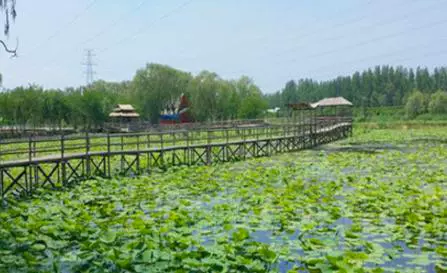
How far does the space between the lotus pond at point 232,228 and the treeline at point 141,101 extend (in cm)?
4200

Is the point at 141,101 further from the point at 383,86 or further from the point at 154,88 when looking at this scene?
the point at 383,86

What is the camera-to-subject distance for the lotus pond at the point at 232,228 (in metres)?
5.05

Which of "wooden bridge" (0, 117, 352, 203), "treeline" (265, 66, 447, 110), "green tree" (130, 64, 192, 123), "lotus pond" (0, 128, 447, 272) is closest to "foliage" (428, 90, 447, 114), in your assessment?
"treeline" (265, 66, 447, 110)

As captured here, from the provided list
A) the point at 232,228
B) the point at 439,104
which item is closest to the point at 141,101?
the point at 439,104

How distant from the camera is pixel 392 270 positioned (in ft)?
16.1

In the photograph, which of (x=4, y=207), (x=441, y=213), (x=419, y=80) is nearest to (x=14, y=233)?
(x=4, y=207)

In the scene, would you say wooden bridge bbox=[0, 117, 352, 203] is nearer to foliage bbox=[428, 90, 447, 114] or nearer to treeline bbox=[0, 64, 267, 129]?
treeline bbox=[0, 64, 267, 129]

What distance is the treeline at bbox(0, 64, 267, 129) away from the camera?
165 feet

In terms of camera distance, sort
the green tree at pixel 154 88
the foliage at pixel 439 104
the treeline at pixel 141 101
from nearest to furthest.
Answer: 1. the treeline at pixel 141 101
2. the green tree at pixel 154 88
3. the foliage at pixel 439 104

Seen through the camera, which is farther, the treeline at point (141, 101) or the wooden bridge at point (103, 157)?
the treeline at point (141, 101)

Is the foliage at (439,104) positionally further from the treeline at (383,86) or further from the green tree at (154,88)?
the green tree at (154,88)

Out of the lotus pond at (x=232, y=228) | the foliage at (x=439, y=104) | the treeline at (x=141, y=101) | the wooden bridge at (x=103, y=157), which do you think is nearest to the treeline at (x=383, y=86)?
the foliage at (x=439, y=104)

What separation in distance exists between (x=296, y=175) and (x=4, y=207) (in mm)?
7367

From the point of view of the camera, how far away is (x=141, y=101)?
184 ft
